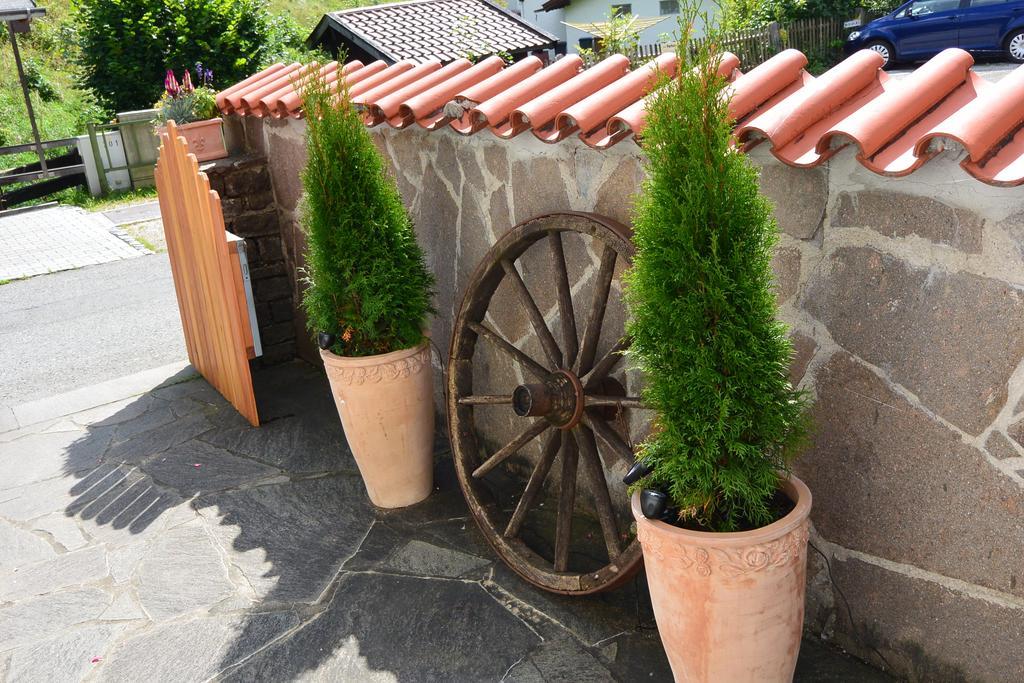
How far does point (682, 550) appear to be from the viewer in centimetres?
252

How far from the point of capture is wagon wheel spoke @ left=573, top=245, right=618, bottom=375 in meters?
3.34

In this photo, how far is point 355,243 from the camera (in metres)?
3.91

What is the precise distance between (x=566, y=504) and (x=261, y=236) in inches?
131

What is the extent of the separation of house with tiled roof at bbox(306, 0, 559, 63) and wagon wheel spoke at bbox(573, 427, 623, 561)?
11.0m

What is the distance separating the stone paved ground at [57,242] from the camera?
11.2m

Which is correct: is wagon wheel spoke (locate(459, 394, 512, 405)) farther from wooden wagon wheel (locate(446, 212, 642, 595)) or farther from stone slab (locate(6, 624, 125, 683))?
stone slab (locate(6, 624, 125, 683))

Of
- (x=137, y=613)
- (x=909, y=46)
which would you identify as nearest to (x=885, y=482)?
(x=137, y=613)

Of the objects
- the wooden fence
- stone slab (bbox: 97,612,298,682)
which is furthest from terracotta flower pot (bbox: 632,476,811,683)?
the wooden fence

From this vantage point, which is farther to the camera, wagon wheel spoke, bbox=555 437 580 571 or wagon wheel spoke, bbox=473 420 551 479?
wagon wheel spoke, bbox=473 420 551 479

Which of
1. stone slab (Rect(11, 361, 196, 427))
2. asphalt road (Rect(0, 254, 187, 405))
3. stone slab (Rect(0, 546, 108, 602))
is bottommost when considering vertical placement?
asphalt road (Rect(0, 254, 187, 405))

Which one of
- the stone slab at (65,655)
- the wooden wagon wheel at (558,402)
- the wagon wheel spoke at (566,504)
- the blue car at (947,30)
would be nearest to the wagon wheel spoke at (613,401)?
the wooden wagon wheel at (558,402)

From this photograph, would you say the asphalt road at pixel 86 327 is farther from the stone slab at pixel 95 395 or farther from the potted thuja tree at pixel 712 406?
the potted thuja tree at pixel 712 406

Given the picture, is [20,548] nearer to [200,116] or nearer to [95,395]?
[95,395]

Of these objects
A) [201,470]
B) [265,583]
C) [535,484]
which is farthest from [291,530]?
[535,484]
